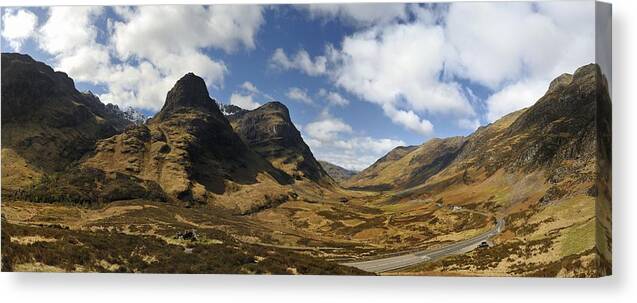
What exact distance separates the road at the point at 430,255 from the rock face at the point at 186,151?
6783 mm

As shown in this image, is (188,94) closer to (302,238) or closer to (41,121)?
(41,121)

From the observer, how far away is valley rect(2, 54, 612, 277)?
731 inches

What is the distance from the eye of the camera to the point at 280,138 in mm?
24609

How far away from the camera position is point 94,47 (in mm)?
21531

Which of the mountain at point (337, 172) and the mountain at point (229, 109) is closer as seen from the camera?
the mountain at point (229, 109)

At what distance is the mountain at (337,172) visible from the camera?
73.7ft

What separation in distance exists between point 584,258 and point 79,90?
2233 centimetres

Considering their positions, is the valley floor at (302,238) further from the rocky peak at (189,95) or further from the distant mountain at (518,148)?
the rocky peak at (189,95)

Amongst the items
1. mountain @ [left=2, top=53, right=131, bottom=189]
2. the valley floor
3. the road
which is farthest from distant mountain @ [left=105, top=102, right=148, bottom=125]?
the road

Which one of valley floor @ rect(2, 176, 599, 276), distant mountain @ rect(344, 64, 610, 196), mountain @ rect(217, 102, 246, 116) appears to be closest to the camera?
distant mountain @ rect(344, 64, 610, 196)

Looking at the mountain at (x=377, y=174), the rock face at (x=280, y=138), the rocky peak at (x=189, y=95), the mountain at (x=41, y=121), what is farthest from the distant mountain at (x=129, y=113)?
the mountain at (x=377, y=174)

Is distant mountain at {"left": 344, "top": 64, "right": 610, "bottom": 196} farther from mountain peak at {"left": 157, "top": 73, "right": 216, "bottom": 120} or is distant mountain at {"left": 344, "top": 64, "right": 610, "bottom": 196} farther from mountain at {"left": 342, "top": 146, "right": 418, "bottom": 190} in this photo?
mountain peak at {"left": 157, "top": 73, "right": 216, "bottom": 120}

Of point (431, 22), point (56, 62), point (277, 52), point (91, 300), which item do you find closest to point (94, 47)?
point (56, 62)

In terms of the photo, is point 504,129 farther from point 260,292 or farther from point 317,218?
point 260,292
